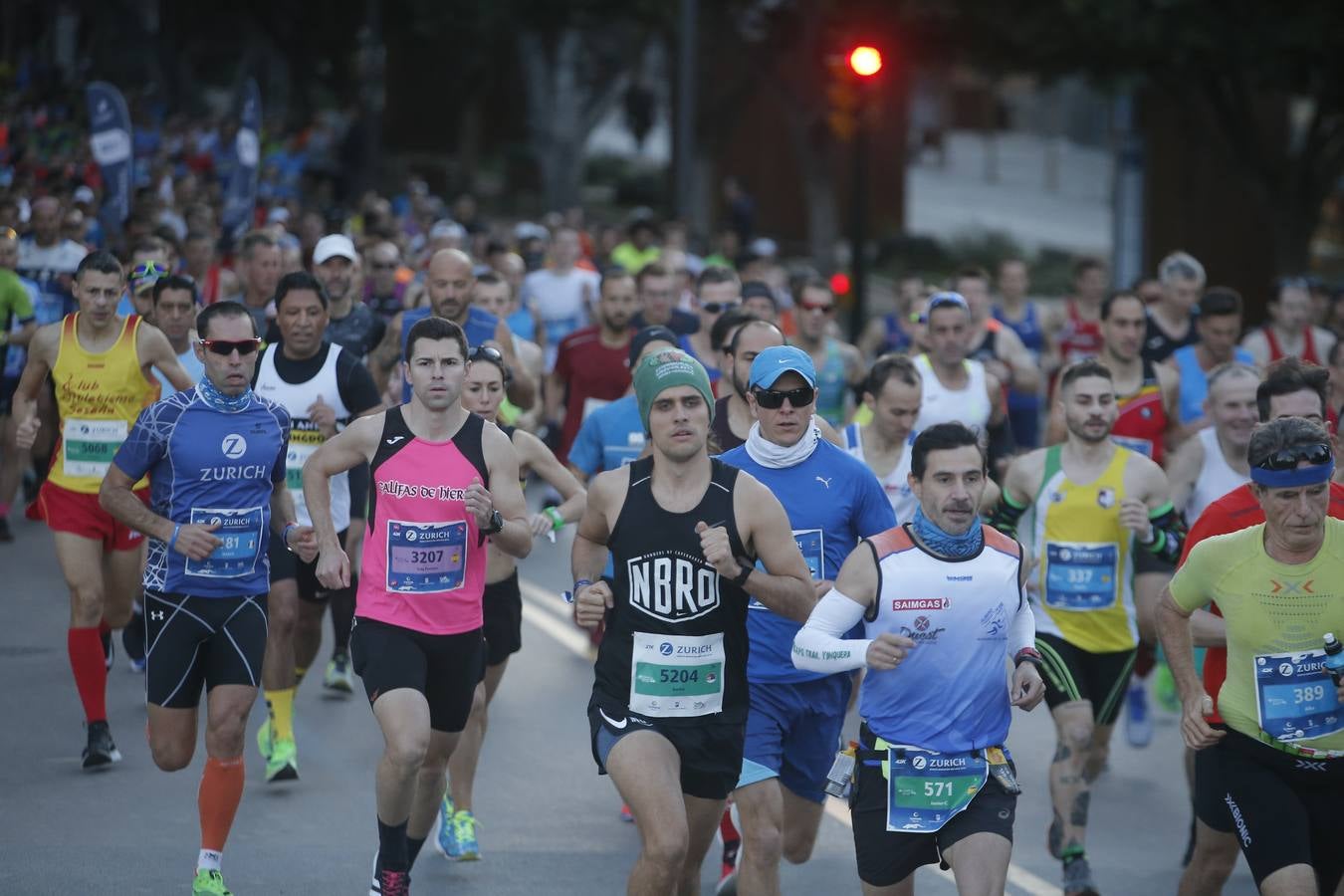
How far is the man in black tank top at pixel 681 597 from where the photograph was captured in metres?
6.34

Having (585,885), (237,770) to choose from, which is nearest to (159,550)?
(237,770)

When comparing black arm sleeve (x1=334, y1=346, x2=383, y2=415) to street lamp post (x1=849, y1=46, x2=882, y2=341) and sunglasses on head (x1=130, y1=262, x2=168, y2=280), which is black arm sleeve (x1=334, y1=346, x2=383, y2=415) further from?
street lamp post (x1=849, y1=46, x2=882, y2=341)

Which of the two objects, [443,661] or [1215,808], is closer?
[1215,808]

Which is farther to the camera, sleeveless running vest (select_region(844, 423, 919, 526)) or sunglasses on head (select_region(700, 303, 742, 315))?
sunglasses on head (select_region(700, 303, 742, 315))

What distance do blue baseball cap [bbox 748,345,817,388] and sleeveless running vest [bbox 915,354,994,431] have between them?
3313 millimetres

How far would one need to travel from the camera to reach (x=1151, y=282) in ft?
54.5

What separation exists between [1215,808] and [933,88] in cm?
6135

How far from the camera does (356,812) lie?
8875 mm

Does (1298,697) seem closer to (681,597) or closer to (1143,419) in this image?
(681,597)

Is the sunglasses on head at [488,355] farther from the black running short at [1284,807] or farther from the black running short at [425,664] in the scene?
the black running short at [1284,807]

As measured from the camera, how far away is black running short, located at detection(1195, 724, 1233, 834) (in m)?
6.48

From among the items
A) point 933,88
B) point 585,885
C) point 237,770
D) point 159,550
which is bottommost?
point 585,885

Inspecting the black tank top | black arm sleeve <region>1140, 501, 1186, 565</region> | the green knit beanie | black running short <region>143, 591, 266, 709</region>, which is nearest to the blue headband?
the black tank top

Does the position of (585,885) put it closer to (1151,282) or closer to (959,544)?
(959,544)
